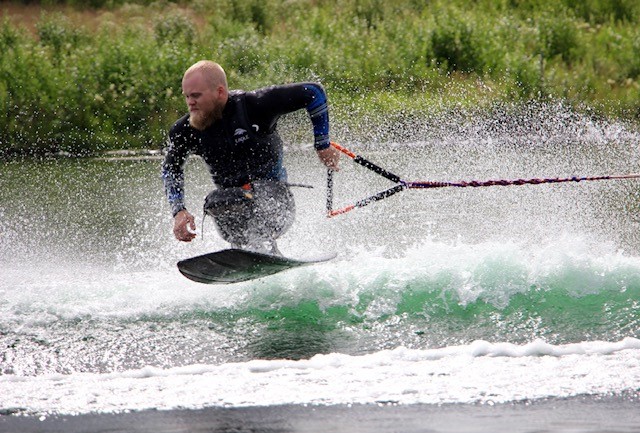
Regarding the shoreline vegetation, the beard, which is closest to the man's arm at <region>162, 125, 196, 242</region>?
the beard

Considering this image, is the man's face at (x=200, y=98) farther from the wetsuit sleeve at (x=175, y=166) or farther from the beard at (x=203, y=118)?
the wetsuit sleeve at (x=175, y=166)

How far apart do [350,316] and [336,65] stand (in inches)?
421

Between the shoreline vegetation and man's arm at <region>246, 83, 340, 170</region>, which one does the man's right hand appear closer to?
man's arm at <region>246, 83, 340, 170</region>

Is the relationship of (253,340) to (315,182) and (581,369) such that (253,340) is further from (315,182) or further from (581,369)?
(315,182)

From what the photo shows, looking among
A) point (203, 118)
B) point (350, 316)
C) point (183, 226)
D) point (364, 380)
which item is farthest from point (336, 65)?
point (364, 380)

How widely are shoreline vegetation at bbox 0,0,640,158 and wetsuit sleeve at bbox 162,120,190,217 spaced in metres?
9.51

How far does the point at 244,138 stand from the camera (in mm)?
5938

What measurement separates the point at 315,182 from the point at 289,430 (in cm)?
688

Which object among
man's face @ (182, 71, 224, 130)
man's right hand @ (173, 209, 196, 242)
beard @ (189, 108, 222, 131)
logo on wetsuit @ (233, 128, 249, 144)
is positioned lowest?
man's right hand @ (173, 209, 196, 242)

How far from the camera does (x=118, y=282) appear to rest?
7051mm

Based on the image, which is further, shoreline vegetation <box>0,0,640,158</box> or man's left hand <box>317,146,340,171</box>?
shoreline vegetation <box>0,0,640,158</box>

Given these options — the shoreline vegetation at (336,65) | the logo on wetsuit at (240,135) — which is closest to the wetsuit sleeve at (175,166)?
the logo on wetsuit at (240,135)

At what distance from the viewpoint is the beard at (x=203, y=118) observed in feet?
19.1

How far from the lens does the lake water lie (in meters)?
4.84
